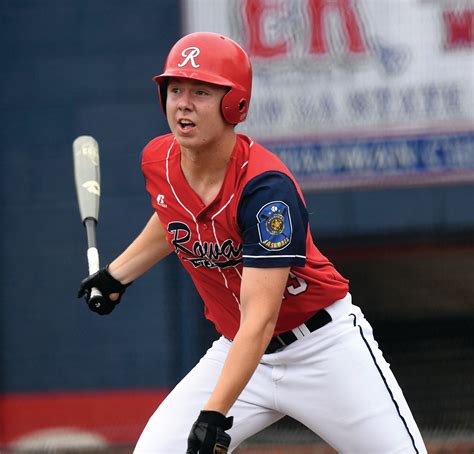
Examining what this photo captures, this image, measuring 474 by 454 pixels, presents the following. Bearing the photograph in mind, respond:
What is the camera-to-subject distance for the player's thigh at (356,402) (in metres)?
3.61

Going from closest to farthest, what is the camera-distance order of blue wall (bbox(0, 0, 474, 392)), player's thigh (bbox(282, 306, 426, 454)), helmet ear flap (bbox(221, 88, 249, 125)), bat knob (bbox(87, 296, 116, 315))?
helmet ear flap (bbox(221, 88, 249, 125)), player's thigh (bbox(282, 306, 426, 454)), bat knob (bbox(87, 296, 116, 315)), blue wall (bbox(0, 0, 474, 392))

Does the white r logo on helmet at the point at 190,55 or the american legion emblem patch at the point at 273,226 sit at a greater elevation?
the white r logo on helmet at the point at 190,55

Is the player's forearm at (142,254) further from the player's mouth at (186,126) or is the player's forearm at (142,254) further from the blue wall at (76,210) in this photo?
the blue wall at (76,210)

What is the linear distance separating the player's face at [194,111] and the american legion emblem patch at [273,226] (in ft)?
1.00

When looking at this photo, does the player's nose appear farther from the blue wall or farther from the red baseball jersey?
the blue wall

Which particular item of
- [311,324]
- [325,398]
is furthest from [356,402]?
[311,324]

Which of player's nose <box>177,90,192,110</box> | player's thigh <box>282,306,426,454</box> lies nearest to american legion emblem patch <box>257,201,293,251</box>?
player's nose <box>177,90,192,110</box>

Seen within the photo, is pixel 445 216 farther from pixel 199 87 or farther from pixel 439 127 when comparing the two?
pixel 199 87

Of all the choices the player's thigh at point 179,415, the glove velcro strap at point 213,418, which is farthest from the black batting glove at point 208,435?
the player's thigh at point 179,415

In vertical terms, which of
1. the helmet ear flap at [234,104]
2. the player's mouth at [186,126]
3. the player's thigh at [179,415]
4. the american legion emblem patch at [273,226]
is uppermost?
the helmet ear flap at [234,104]

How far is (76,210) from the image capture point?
293 inches

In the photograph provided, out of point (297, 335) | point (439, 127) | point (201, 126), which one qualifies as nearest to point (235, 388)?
point (297, 335)

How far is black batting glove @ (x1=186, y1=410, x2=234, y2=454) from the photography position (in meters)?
3.25

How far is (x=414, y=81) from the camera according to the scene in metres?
7.09
